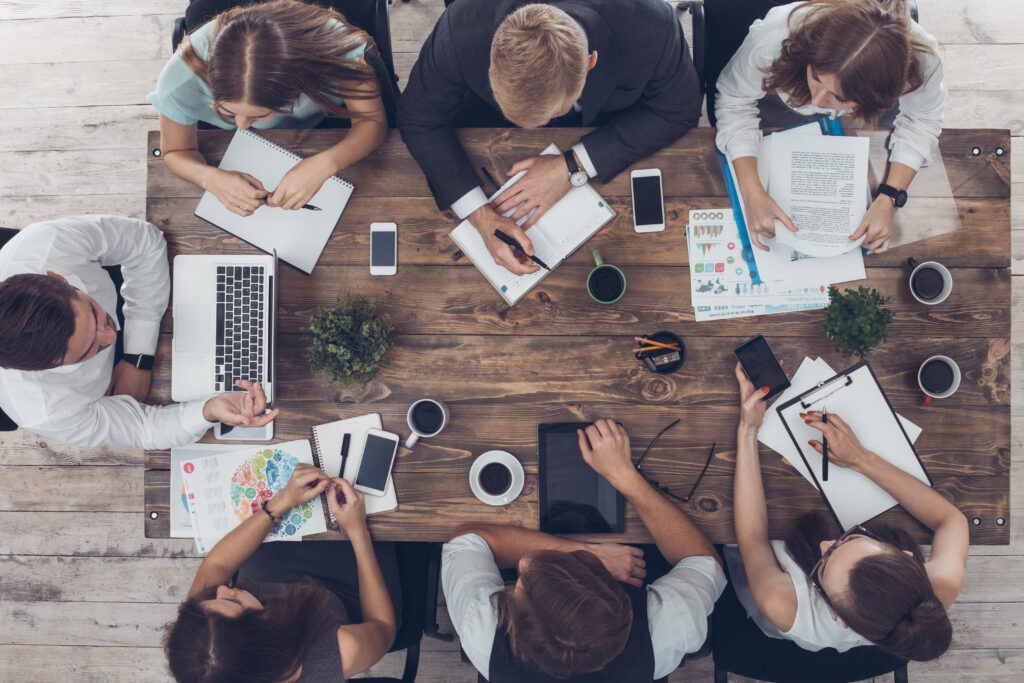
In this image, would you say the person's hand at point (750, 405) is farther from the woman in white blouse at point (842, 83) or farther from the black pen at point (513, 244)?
the black pen at point (513, 244)

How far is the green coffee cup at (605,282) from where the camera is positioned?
163 cm

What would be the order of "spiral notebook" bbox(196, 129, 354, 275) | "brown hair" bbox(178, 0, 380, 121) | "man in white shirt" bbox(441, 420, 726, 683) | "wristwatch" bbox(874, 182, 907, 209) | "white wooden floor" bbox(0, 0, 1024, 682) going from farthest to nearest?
"white wooden floor" bbox(0, 0, 1024, 682) → "spiral notebook" bbox(196, 129, 354, 275) → "wristwatch" bbox(874, 182, 907, 209) → "brown hair" bbox(178, 0, 380, 121) → "man in white shirt" bbox(441, 420, 726, 683)

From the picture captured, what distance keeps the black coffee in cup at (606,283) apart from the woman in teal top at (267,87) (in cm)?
73

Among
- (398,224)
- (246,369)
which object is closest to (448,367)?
(398,224)

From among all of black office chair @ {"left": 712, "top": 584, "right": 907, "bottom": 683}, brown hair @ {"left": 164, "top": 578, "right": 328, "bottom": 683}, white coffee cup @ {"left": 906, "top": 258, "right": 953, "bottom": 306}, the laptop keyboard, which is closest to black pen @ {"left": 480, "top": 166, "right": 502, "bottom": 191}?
the laptop keyboard

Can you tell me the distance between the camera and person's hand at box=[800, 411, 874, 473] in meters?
1.58

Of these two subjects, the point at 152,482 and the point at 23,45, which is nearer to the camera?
the point at 152,482

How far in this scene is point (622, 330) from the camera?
1667mm

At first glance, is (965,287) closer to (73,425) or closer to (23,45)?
(73,425)

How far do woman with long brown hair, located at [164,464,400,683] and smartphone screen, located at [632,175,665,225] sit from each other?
108cm

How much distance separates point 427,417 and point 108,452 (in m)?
1.75

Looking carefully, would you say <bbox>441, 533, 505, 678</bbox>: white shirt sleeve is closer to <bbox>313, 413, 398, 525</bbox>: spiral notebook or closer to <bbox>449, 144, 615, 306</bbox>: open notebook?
<bbox>313, 413, 398, 525</bbox>: spiral notebook

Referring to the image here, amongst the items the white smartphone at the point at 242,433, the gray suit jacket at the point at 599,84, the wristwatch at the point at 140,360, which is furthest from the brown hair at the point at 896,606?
the wristwatch at the point at 140,360

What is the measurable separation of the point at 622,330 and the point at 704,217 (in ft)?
1.27
